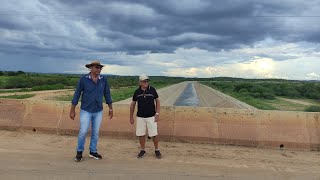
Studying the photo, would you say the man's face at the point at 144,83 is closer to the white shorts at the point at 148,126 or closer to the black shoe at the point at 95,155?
the white shorts at the point at 148,126

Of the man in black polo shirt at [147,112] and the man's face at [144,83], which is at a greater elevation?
the man's face at [144,83]

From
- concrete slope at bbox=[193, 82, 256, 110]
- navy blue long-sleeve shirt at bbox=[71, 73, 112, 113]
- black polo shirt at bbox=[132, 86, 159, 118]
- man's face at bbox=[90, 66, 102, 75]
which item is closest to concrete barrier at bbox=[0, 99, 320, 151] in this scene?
black polo shirt at bbox=[132, 86, 159, 118]

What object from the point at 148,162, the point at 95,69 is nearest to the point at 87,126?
the point at 95,69

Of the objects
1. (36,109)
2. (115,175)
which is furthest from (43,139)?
(115,175)

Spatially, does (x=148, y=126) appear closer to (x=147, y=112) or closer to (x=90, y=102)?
(x=147, y=112)

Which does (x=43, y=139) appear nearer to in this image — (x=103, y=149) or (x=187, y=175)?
(x=103, y=149)

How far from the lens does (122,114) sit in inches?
437

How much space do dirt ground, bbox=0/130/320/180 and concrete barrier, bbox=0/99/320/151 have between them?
1.00 ft

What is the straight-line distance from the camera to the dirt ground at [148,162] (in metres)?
7.46

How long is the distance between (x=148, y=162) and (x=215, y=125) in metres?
2.78

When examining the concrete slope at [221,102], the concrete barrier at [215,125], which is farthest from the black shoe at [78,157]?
the concrete slope at [221,102]

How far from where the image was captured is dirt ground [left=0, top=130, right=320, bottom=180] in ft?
24.5

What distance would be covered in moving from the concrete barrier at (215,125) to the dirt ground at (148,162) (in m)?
0.30

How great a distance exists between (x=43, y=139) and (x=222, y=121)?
4687mm
